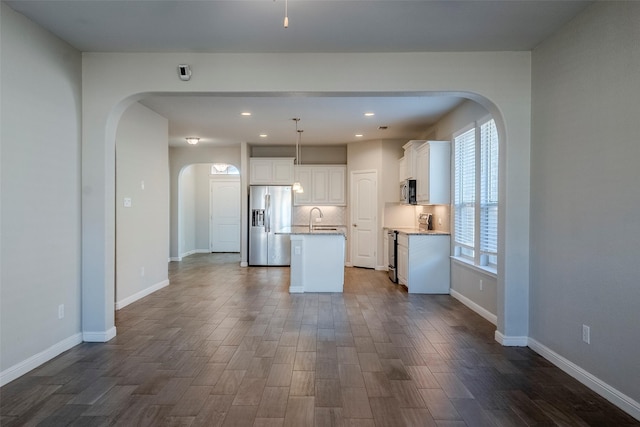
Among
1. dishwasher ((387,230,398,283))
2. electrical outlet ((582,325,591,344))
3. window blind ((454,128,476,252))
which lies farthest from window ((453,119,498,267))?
electrical outlet ((582,325,591,344))

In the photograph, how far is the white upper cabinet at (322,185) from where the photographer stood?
8844 millimetres

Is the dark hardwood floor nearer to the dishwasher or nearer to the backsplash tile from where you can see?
the dishwasher

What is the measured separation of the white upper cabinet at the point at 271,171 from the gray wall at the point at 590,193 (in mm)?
5860

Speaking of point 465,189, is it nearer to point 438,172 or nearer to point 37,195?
point 438,172

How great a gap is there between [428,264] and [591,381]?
3191 mm

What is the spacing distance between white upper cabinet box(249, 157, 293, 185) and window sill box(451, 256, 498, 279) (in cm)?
438

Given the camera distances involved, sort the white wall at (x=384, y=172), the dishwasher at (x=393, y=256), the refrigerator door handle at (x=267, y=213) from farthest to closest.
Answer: the refrigerator door handle at (x=267, y=213) < the white wall at (x=384, y=172) < the dishwasher at (x=393, y=256)

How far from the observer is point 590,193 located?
2.79m

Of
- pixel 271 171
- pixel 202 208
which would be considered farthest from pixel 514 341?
pixel 202 208

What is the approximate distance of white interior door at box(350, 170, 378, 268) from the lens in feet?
26.8

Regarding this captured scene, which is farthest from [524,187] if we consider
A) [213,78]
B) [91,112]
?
[91,112]

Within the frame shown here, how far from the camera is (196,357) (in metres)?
3.34

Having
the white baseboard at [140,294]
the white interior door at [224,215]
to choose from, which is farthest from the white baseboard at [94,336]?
the white interior door at [224,215]

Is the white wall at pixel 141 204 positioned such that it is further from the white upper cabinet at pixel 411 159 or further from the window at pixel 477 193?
the window at pixel 477 193
